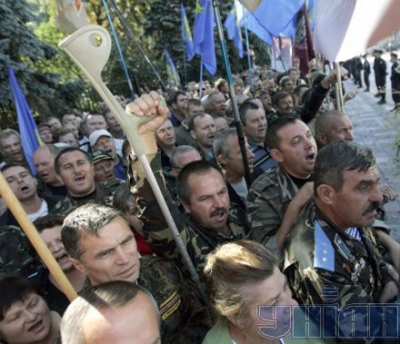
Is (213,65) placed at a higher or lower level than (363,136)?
higher

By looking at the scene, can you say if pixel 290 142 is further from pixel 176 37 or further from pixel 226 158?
pixel 176 37

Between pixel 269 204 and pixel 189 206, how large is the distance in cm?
49

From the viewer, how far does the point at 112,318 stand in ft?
4.40

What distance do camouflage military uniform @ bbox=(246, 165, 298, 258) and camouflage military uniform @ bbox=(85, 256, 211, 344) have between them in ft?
1.77

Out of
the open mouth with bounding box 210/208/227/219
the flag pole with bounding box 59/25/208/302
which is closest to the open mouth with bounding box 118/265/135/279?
the flag pole with bounding box 59/25/208/302

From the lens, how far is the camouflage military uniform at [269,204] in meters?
2.41

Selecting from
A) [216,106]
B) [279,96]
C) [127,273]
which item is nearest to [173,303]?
[127,273]

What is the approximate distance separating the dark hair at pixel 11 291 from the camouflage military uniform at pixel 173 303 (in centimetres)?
31

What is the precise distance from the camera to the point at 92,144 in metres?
4.95

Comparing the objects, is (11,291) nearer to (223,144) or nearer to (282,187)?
(282,187)

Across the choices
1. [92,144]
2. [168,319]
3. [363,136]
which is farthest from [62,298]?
[363,136]

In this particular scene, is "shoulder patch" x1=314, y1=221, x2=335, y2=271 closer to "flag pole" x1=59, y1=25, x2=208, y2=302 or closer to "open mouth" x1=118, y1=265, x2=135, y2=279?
"flag pole" x1=59, y1=25, x2=208, y2=302

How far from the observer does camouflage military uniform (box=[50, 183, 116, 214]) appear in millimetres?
3348

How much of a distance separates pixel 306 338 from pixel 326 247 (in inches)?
14.0
